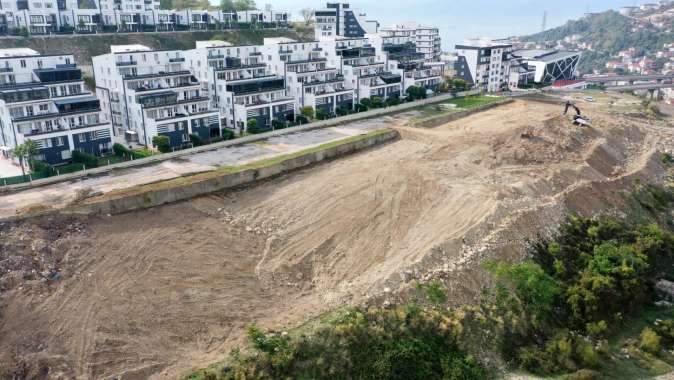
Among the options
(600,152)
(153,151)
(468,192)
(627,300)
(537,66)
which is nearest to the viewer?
(627,300)

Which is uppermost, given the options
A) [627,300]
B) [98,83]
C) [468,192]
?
[98,83]

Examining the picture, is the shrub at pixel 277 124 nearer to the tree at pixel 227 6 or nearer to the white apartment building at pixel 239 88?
the white apartment building at pixel 239 88

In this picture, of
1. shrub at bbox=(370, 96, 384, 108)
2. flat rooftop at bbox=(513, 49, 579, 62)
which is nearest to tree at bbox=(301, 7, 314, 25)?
flat rooftop at bbox=(513, 49, 579, 62)

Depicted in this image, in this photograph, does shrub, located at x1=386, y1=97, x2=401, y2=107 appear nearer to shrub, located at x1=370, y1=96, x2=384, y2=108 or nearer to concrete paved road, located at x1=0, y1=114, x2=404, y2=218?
shrub, located at x1=370, y1=96, x2=384, y2=108

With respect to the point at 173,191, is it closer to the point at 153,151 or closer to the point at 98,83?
the point at 153,151

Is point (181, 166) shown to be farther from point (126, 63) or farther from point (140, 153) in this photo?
point (126, 63)

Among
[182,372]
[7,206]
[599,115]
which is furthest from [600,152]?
[7,206]
